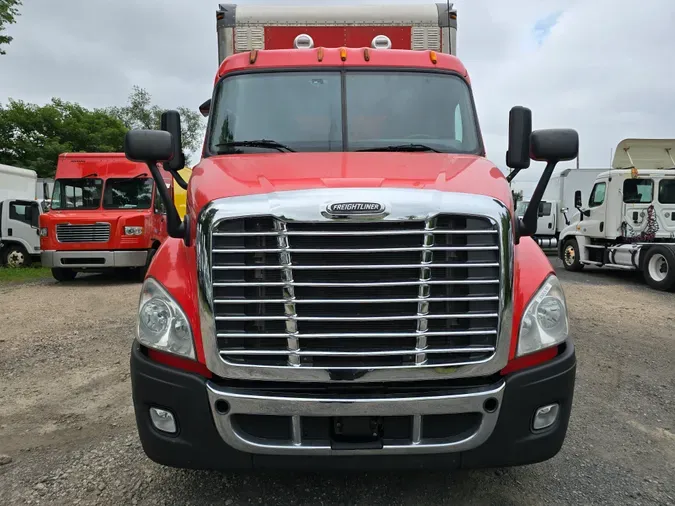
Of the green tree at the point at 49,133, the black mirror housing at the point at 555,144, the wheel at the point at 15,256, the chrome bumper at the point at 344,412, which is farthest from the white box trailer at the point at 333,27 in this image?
the green tree at the point at 49,133

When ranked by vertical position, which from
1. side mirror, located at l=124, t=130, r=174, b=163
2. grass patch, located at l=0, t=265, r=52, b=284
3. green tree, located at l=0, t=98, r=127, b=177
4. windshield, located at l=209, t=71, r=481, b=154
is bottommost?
grass patch, located at l=0, t=265, r=52, b=284

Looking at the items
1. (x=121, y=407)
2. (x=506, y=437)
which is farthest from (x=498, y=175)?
(x=121, y=407)

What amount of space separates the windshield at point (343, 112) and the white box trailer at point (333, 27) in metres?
1.30

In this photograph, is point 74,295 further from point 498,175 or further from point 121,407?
point 498,175

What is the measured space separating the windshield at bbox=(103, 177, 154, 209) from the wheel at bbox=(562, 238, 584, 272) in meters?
11.3

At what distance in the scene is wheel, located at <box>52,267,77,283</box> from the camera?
12.6 meters

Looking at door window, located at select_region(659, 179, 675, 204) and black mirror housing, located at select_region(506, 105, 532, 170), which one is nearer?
black mirror housing, located at select_region(506, 105, 532, 170)

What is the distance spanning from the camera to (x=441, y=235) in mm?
2434

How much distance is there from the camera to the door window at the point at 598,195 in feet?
42.1

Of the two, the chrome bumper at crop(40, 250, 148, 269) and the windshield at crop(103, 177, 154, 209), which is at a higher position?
the windshield at crop(103, 177, 154, 209)

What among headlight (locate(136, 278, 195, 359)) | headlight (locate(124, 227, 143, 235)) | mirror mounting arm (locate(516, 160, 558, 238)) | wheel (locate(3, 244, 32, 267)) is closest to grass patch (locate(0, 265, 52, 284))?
wheel (locate(3, 244, 32, 267))

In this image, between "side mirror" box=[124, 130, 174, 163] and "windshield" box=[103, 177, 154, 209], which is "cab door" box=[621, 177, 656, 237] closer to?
"windshield" box=[103, 177, 154, 209]

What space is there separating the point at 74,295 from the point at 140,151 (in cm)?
854

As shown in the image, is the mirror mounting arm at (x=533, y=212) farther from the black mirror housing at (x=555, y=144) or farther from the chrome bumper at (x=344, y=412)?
the chrome bumper at (x=344, y=412)
